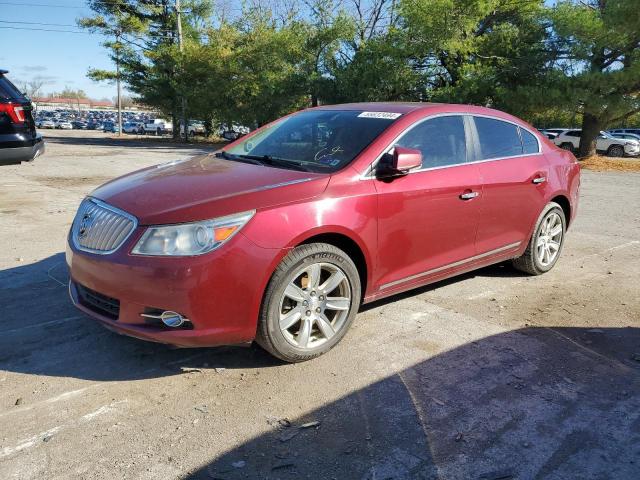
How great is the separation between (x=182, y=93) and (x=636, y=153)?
27.8 metres

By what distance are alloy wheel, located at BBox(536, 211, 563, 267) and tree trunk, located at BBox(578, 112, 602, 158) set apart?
20.3 m

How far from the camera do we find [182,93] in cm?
3388

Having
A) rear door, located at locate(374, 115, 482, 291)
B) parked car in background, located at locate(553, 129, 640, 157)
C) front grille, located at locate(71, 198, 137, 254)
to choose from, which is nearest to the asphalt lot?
rear door, located at locate(374, 115, 482, 291)

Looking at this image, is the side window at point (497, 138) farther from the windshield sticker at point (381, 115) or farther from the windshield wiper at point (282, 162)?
the windshield wiper at point (282, 162)

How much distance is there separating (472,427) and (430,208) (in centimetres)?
170

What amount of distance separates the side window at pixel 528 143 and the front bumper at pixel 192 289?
10.1 ft

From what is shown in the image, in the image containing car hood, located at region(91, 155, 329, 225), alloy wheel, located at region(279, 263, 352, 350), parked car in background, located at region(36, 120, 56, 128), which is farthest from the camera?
parked car in background, located at region(36, 120, 56, 128)

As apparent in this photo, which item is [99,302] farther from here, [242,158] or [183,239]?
[242,158]

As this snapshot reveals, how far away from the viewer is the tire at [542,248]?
16.9ft

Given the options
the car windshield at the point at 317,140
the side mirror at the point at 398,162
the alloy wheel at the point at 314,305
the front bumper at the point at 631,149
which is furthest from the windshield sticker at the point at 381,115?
the front bumper at the point at 631,149

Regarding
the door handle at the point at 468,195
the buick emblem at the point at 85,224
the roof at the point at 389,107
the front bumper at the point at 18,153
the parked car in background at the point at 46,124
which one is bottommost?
the buick emblem at the point at 85,224

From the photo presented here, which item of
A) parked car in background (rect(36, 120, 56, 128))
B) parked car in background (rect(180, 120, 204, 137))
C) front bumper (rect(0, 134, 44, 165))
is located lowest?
front bumper (rect(0, 134, 44, 165))

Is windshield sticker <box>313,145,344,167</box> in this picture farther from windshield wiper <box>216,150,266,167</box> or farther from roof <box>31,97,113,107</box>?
roof <box>31,97,113,107</box>

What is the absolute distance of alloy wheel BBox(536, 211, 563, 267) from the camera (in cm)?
526
